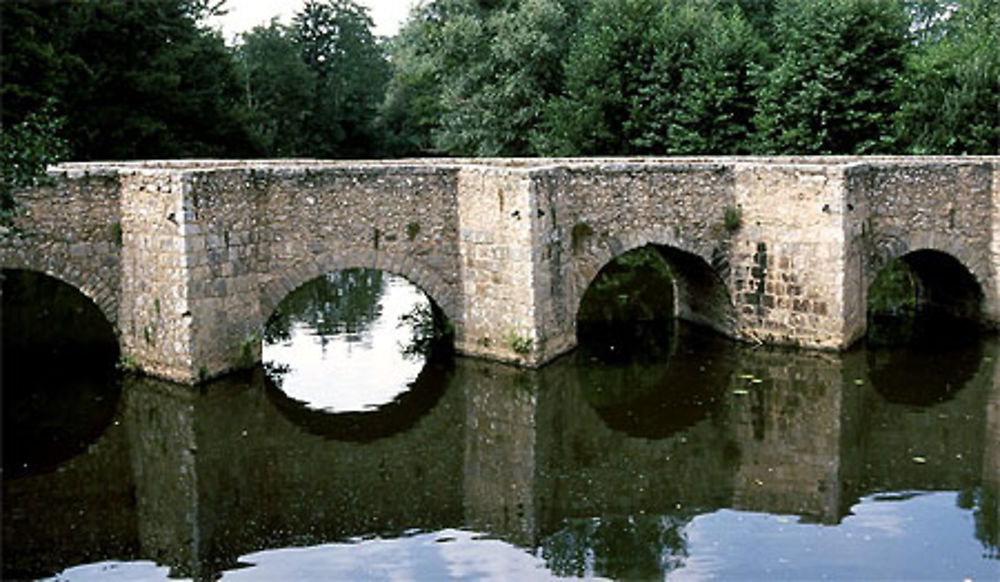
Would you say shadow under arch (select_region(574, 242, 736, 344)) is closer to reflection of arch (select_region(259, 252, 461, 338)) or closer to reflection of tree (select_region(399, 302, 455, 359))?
reflection of arch (select_region(259, 252, 461, 338))

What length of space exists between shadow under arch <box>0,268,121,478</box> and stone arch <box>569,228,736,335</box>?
6.72m

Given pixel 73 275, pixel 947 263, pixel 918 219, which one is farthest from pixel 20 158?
pixel 947 263

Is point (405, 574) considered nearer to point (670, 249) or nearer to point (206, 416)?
point (206, 416)

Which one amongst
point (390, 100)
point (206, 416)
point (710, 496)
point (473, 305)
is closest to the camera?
point (710, 496)

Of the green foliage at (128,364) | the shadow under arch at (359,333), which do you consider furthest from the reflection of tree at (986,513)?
the green foliage at (128,364)

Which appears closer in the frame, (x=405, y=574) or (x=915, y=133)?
(x=405, y=574)

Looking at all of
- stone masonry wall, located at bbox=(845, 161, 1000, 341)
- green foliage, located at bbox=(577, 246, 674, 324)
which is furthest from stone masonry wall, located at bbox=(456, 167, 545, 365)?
stone masonry wall, located at bbox=(845, 161, 1000, 341)

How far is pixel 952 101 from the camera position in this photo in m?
21.8

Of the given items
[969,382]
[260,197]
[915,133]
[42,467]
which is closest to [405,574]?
[42,467]

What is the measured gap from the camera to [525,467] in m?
12.0

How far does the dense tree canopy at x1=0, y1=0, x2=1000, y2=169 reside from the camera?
73.2ft

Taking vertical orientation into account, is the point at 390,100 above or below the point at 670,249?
above

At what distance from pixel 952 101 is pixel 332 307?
1283 cm

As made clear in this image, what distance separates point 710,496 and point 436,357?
6.27 meters
